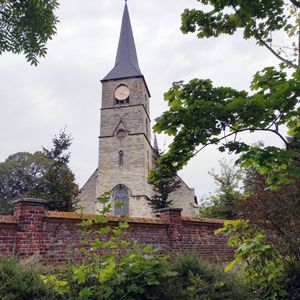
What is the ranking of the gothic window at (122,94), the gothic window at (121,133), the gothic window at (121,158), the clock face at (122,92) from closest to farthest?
the gothic window at (121,158)
the gothic window at (121,133)
the gothic window at (122,94)
the clock face at (122,92)

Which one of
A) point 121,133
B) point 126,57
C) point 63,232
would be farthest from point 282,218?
point 126,57

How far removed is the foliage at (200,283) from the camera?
4.73 m

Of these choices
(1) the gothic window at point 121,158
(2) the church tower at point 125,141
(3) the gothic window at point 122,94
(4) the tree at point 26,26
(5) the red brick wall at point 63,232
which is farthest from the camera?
(3) the gothic window at point 122,94

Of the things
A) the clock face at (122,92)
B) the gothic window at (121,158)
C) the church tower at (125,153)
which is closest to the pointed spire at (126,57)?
the church tower at (125,153)

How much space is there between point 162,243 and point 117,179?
19.7 m

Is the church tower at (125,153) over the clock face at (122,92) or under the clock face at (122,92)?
under

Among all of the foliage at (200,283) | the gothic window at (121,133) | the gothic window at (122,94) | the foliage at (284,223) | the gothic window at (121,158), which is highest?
the gothic window at (122,94)

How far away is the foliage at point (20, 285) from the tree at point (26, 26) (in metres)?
2.90

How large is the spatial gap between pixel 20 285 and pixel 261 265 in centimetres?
398

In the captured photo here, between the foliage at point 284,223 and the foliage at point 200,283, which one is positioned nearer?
the foliage at point 200,283

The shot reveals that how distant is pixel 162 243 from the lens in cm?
862

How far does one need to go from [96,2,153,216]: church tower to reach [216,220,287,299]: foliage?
66.6 feet

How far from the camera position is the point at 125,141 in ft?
96.2

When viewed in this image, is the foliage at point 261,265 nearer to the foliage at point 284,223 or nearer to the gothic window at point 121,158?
the foliage at point 284,223
